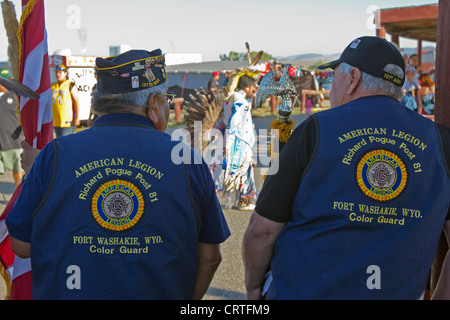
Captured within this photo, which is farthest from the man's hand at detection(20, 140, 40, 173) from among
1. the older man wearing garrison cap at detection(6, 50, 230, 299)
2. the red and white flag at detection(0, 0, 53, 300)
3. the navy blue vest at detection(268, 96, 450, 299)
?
the navy blue vest at detection(268, 96, 450, 299)

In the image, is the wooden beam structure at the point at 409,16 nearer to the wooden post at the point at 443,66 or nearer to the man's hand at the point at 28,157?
the wooden post at the point at 443,66

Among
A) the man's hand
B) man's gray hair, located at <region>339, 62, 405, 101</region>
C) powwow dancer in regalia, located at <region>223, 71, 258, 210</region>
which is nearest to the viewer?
man's gray hair, located at <region>339, 62, 405, 101</region>

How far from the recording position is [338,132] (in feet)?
5.32

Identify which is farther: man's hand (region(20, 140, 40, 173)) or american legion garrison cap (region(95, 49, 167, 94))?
man's hand (region(20, 140, 40, 173))

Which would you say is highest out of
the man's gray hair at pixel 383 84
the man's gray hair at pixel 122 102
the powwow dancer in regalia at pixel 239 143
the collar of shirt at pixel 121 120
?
the man's gray hair at pixel 383 84

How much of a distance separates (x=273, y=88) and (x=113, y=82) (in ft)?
4.87

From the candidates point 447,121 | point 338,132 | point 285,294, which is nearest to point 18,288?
point 285,294

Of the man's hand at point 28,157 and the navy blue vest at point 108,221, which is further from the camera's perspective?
the man's hand at point 28,157

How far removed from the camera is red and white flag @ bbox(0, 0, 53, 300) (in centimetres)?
243

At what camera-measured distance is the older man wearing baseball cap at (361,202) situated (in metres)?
1.58

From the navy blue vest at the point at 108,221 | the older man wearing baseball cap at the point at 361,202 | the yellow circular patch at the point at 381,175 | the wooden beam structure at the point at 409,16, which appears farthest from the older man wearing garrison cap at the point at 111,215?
the wooden beam structure at the point at 409,16

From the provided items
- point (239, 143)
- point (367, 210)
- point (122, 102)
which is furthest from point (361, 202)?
point (239, 143)

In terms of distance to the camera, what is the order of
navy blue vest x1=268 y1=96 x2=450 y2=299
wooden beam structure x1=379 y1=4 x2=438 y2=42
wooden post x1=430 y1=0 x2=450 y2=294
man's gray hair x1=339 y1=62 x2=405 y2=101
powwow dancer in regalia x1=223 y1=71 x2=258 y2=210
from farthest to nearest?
wooden beam structure x1=379 y1=4 x2=438 y2=42 < powwow dancer in regalia x1=223 y1=71 x2=258 y2=210 < wooden post x1=430 y1=0 x2=450 y2=294 < man's gray hair x1=339 y1=62 x2=405 y2=101 < navy blue vest x1=268 y1=96 x2=450 y2=299

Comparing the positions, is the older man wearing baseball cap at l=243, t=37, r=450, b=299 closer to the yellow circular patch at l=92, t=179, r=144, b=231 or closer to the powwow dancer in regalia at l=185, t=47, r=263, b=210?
the yellow circular patch at l=92, t=179, r=144, b=231
